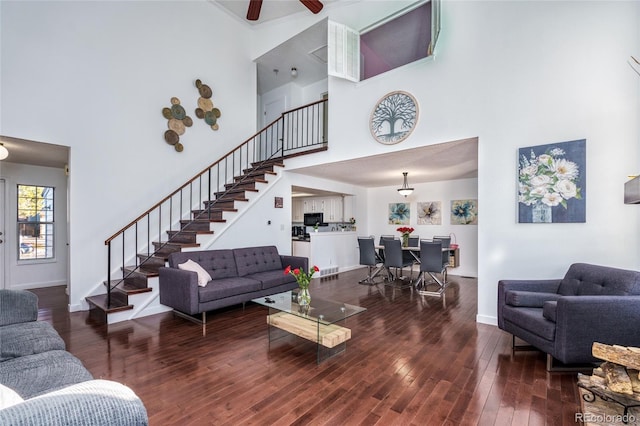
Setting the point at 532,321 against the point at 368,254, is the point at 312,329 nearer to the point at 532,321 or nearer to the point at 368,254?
the point at 532,321

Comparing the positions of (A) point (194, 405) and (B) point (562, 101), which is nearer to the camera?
(A) point (194, 405)

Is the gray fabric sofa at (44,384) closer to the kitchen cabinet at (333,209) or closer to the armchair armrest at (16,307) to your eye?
the armchair armrest at (16,307)

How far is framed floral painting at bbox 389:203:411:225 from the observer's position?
7.91 m

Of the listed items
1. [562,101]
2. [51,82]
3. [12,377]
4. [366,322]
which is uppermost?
[51,82]

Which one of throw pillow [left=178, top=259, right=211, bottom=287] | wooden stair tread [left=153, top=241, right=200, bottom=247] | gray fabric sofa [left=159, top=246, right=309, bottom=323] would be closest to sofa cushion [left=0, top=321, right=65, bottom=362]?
gray fabric sofa [left=159, top=246, right=309, bottom=323]

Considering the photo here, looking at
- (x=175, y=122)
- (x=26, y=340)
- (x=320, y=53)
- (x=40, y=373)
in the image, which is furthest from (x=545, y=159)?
(x=175, y=122)

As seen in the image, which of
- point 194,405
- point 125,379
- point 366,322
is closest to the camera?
point 194,405

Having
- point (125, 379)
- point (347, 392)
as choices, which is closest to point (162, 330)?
point (125, 379)

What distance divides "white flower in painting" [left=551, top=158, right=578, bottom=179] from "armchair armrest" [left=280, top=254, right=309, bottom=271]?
11.6 ft

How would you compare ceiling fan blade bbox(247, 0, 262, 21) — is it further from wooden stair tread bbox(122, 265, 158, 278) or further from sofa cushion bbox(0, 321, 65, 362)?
sofa cushion bbox(0, 321, 65, 362)

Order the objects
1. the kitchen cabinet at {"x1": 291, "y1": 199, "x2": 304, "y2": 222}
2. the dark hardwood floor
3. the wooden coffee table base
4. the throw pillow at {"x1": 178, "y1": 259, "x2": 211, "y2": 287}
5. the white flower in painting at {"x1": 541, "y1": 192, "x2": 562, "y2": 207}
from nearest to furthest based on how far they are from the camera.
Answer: the dark hardwood floor
the wooden coffee table base
the white flower in painting at {"x1": 541, "y1": 192, "x2": 562, "y2": 207}
the throw pillow at {"x1": 178, "y1": 259, "x2": 211, "y2": 287}
the kitchen cabinet at {"x1": 291, "y1": 199, "x2": 304, "y2": 222}

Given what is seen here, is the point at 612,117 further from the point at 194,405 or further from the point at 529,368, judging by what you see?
the point at 194,405

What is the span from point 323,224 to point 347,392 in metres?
6.23

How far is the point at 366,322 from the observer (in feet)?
12.1
